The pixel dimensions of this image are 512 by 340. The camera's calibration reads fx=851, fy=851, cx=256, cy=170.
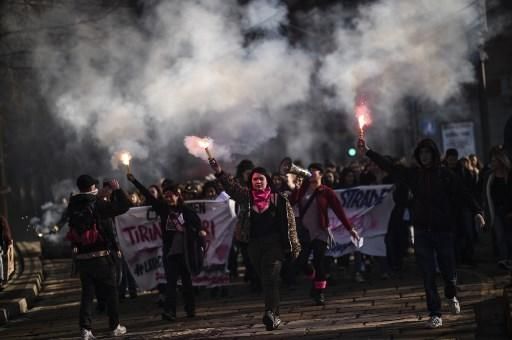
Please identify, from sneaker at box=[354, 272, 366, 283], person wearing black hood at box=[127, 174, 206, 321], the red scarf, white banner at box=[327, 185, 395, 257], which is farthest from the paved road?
the red scarf

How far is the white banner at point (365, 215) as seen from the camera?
12.7m

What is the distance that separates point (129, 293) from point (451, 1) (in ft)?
31.0

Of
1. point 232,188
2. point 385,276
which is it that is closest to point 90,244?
point 232,188

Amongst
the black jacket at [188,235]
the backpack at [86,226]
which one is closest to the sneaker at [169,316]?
the black jacket at [188,235]

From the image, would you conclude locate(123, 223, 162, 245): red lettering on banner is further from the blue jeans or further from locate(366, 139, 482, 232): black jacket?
the blue jeans

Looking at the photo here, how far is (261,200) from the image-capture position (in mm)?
8648

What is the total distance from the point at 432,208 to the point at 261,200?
172cm

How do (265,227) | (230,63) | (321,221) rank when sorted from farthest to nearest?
(230,63)
(321,221)
(265,227)

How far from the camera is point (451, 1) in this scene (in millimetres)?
17625

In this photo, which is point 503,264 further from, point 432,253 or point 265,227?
point 265,227

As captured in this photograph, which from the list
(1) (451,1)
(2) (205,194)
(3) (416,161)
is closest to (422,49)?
A: (1) (451,1)

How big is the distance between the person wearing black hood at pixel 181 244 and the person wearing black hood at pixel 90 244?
0.98 m

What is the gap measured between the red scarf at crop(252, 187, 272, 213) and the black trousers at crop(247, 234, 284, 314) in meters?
0.30

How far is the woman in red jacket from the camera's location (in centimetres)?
1012
